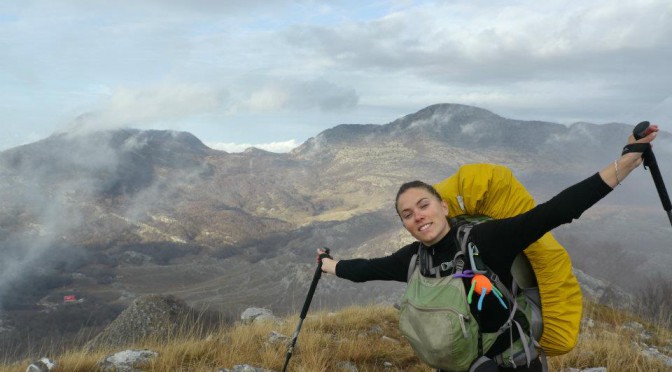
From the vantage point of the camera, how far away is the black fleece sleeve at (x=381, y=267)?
4.31 m

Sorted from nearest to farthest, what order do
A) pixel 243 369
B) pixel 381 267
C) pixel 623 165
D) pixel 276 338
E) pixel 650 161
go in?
pixel 623 165 → pixel 650 161 → pixel 381 267 → pixel 243 369 → pixel 276 338

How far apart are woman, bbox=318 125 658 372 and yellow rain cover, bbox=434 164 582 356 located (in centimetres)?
22

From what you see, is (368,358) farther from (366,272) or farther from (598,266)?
(598,266)

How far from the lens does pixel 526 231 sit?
329 cm

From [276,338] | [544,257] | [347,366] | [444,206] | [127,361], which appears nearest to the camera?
[544,257]

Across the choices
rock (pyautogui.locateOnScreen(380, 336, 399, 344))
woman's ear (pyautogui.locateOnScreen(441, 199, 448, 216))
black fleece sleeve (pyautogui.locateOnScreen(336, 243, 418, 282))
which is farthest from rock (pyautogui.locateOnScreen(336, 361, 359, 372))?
woman's ear (pyautogui.locateOnScreen(441, 199, 448, 216))

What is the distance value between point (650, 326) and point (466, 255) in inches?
414

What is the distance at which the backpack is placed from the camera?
336 centimetres

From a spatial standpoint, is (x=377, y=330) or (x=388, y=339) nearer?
(x=388, y=339)

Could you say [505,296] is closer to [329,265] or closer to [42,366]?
[329,265]

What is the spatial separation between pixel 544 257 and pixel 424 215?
2.97 feet

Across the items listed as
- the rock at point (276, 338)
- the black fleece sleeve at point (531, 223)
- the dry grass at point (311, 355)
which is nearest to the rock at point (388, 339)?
the dry grass at point (311, 355)

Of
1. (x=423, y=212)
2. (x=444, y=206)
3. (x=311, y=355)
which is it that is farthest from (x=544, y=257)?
(x=311, y=355)

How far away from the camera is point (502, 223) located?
342 cm
